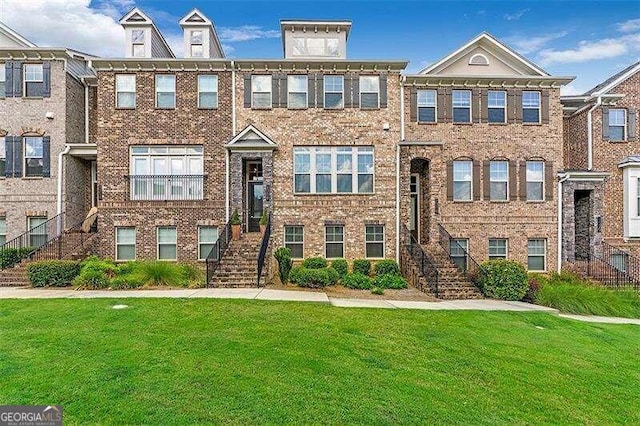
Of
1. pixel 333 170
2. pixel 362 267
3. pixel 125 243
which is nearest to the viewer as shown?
pixel 362 267

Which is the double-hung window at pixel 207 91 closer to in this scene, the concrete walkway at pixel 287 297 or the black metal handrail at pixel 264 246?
the black metal handrail at pixel 264 246

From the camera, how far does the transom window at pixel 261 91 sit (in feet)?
52.7

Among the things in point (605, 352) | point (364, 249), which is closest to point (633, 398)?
point (605, 352)

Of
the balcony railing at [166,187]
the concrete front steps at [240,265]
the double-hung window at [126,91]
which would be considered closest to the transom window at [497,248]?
the concrete front steps at [240,265]

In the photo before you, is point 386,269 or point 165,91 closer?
point 386,269

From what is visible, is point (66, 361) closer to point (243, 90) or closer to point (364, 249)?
point (364, 249)

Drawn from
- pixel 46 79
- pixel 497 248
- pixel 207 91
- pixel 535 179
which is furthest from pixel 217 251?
pixel 535 179

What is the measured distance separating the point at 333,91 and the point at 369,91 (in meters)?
1.56

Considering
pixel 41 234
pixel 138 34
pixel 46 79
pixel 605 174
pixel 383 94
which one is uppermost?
pixel 138 34

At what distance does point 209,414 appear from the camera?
4223 millimetres

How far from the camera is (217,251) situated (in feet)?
45.9

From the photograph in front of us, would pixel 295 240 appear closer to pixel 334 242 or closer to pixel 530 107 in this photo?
pixel 334 242

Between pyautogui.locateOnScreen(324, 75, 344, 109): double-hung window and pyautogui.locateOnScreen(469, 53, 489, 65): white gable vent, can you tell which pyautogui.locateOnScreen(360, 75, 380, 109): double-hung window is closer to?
pyautogui.locateOnScreen(324, 75, 344, 109): double-hung window

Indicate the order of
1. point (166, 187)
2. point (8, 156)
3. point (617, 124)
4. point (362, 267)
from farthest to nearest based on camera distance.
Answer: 1. point (617, 124)
2. point (8, 156)
3. point (166, 187)
4. point (362, 267)
